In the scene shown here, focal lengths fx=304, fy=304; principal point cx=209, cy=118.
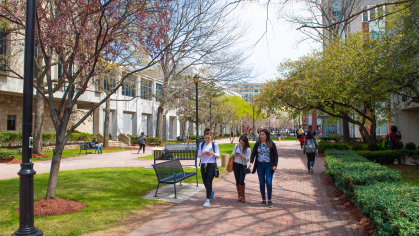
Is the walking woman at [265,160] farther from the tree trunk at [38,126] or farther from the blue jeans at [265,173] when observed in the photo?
the tree trunk at [38,126]

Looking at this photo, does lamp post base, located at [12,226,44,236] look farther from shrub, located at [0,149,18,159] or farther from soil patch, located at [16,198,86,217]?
shrub, located at [0,149,18,159]

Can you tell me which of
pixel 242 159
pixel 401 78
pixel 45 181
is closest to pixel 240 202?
pixel 242 159

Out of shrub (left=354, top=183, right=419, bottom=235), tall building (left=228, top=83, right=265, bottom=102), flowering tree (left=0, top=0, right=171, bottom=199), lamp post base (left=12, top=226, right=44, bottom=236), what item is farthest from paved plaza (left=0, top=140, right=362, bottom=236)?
tall building (left=228, top=83, right=265, bottom=102)

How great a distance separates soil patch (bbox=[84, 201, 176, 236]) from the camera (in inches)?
194

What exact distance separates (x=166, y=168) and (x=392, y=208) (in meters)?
5.32

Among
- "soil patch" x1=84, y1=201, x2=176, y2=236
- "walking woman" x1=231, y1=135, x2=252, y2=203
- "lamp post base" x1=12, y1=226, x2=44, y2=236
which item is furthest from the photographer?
"walking woman" x1=231, y1=135, x2=252, y2=203

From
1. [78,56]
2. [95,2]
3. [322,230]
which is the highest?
[95,2]

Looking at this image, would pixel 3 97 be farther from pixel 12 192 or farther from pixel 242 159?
pixel 242 159

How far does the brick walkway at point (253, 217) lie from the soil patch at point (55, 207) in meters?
1.74

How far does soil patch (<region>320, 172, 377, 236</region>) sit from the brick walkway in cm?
14

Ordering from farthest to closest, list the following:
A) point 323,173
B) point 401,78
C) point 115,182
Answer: point 323,173 → point 401,78 → point 115,182

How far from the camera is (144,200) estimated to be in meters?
7.05

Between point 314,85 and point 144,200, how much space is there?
48.3ft

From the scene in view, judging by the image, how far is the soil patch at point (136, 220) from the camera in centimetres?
492
